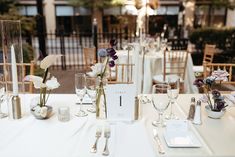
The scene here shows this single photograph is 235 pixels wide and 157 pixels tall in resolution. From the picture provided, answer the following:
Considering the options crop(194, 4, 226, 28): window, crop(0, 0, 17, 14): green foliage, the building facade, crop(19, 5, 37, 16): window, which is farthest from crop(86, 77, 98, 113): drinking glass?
crop(19, 5, 37, 16): window

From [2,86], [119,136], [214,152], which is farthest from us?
[2,86]

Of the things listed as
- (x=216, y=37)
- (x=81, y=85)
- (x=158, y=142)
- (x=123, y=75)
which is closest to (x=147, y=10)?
(x=123, y=75)

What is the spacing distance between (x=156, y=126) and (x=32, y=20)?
7.00m

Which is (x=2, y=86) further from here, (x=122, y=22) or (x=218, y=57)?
(x=122, y=22)

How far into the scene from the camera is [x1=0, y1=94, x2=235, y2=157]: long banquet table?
1.25m

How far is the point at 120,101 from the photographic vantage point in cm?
156

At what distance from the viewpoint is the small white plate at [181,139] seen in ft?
4.29

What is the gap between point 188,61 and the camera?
438 cm

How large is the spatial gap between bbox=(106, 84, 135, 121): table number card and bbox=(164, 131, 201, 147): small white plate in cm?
27

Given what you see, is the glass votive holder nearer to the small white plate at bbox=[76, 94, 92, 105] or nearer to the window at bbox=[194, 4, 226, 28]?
the small white plate at bbox=[76, 94, 92, 105]

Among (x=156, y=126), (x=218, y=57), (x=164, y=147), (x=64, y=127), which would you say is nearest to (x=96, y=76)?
(x=64, y=127)

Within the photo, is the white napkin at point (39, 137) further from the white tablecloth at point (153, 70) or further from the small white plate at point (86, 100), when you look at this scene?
the white tablecloth at point (153, 70)

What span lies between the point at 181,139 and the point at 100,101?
535 mm

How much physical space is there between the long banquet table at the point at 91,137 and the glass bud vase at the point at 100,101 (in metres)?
0.06
